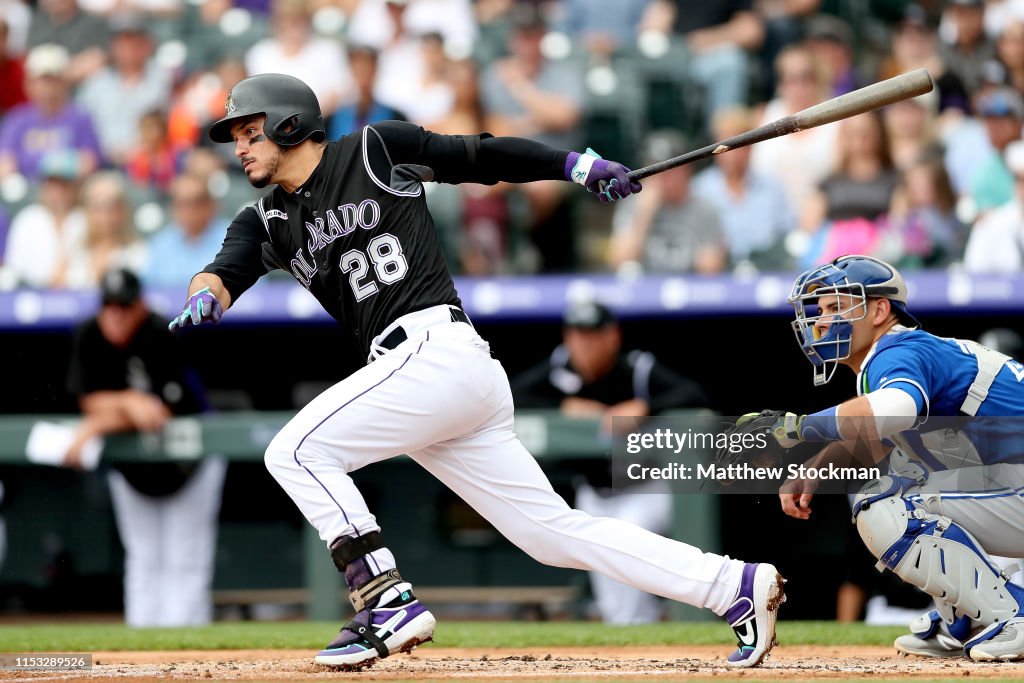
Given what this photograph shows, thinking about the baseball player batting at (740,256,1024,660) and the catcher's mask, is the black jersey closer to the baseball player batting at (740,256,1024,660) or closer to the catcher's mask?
the catcher's mask

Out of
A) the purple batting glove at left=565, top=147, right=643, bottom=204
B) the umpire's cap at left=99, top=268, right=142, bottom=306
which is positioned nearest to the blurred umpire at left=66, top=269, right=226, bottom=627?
the umpire's cap at left=99, top=268, right=142, bottom=306

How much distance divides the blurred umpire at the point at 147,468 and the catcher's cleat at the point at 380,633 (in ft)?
10.4

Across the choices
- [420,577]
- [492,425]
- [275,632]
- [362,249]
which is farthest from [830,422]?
[420,577]

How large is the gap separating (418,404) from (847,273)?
1352 millimetres

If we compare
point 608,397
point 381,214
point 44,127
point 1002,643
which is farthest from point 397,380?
point 44,127

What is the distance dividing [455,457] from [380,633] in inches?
21.8

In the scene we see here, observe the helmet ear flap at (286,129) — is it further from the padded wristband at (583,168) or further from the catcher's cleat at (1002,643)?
the catcher's cleat at (1002,643)

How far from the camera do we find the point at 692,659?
15.0 feet

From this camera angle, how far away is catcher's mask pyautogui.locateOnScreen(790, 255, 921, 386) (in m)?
4.27

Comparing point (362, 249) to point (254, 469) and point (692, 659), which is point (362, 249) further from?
point (254, 469)

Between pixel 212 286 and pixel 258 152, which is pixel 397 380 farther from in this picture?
pixel 258 152

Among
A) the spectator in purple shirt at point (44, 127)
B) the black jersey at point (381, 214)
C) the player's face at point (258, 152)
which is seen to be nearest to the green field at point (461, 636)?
the black jersey at point (381, 214)

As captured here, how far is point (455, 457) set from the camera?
414 centimetres

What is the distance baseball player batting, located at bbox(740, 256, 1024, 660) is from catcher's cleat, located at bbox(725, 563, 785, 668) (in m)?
0.22
